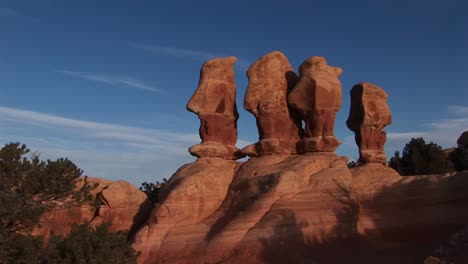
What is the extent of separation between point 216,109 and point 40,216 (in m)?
11.8

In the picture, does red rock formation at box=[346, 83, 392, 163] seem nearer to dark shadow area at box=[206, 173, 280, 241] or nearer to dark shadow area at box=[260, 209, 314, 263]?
dark shadow area at box=[206, 173, 280, 241]

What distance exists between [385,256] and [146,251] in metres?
9.94

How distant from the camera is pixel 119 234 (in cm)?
1962

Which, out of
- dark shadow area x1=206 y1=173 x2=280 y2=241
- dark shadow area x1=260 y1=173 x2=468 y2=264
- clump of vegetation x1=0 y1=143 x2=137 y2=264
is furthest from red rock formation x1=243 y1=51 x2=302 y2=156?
clump of vegetation x1=0 y1=143 x2=137 y2=264

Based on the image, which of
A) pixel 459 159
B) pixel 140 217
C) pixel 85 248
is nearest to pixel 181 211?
pixel 140 217

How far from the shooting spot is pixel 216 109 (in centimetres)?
2933

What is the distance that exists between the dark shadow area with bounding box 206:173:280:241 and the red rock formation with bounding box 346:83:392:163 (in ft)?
17.5

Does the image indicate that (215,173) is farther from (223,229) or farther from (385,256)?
(385,256)

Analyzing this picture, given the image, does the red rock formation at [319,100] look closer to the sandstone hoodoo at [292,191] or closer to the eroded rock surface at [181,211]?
the sandstone hoodoo at [292,191]

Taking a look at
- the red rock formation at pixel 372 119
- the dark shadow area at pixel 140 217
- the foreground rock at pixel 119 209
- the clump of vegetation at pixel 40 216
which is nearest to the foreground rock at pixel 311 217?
the red rock formation at pixel 372 119

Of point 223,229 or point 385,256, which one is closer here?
point 385,256

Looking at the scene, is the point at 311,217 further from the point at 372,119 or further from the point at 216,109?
the point at 216,109

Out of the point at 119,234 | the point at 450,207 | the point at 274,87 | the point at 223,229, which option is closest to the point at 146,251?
the point at 223,229

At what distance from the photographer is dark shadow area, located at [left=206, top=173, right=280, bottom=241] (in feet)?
78.4
